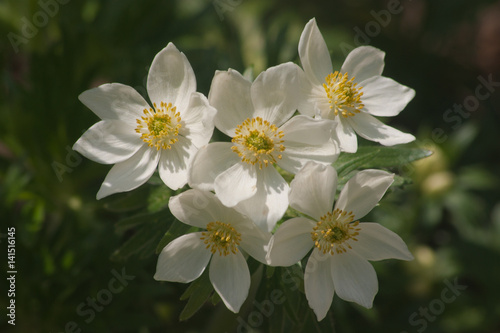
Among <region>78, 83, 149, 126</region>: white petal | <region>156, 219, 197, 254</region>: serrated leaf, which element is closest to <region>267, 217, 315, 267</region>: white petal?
<region>156, 219, 197, 254</region>: serrated leaf

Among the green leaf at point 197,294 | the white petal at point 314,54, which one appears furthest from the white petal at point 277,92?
the green leaf at point 197,294

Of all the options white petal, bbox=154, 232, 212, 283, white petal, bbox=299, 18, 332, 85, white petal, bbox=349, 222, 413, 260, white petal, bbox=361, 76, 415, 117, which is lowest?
white petal, bbox=349, 222, 413, 260

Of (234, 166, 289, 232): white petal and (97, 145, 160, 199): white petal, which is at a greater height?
(97, 145, 160, 199): white petal

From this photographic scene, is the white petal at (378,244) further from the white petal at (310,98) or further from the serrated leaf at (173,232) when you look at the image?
the serrated leaf at (173,232)

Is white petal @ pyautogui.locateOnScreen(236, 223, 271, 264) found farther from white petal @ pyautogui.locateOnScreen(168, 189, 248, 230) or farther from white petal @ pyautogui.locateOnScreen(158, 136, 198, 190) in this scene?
white petal @ pyautogui.locateOnScreen(158, 136, 198, 190)

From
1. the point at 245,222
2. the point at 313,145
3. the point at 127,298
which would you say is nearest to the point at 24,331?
the point at 127,298

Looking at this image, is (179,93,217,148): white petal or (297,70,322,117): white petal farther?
(297,70,322,117): white petal

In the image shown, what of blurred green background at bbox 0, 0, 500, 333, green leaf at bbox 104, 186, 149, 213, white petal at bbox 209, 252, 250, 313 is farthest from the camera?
blurred green background at bbox 0, 0, 500, 333

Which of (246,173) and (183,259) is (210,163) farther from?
(183,259)
